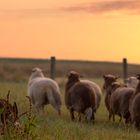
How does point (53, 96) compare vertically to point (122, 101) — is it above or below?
below

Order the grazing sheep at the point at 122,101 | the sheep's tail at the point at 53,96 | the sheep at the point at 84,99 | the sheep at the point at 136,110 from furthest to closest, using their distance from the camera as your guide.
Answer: the sheep's tail at the point at 53,96 < the sheep at the point at 84,99 < the grazing sheep at the point at 122,101 < the sheep at the point at 136,110

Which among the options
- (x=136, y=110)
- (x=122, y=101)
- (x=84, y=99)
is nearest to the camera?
(x=136, y=110)

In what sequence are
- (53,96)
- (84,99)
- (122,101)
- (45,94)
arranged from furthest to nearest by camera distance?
(45,94), (53,96), (84,99), (122,101)

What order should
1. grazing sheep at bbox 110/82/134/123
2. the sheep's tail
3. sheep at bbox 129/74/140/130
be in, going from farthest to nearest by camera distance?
the sheep's tail, grazing sheep at bbox 110/82/134/123, sheep at bbox 129/74/140/130

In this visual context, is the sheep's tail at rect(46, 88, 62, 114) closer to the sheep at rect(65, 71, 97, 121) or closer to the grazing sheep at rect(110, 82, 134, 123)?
the sheep at rect(65, 71, 97, 121)

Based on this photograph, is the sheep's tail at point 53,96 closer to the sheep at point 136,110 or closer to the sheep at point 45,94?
the sheep at point 45,94

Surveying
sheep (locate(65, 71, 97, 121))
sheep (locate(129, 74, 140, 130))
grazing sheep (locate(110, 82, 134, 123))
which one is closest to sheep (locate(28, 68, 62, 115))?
sheep (locate(65, 71, 97, 121))

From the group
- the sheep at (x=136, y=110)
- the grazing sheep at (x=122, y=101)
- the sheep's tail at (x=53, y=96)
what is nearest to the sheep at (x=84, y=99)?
the grazing sheep at (x=122, y=101)

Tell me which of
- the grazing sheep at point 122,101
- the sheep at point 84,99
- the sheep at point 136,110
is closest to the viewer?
the sheep at point 136,110

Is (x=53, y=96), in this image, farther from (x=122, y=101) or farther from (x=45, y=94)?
(x=122, y=101)

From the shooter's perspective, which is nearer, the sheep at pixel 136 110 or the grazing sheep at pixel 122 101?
the sheep at pixel 136 110

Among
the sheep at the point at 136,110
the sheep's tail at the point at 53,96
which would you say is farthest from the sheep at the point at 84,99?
the sheep at the point at 136,110

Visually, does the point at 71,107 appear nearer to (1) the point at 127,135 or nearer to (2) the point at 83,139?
(1) the point at 127,135

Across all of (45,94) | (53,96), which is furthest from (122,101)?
(45,94)
